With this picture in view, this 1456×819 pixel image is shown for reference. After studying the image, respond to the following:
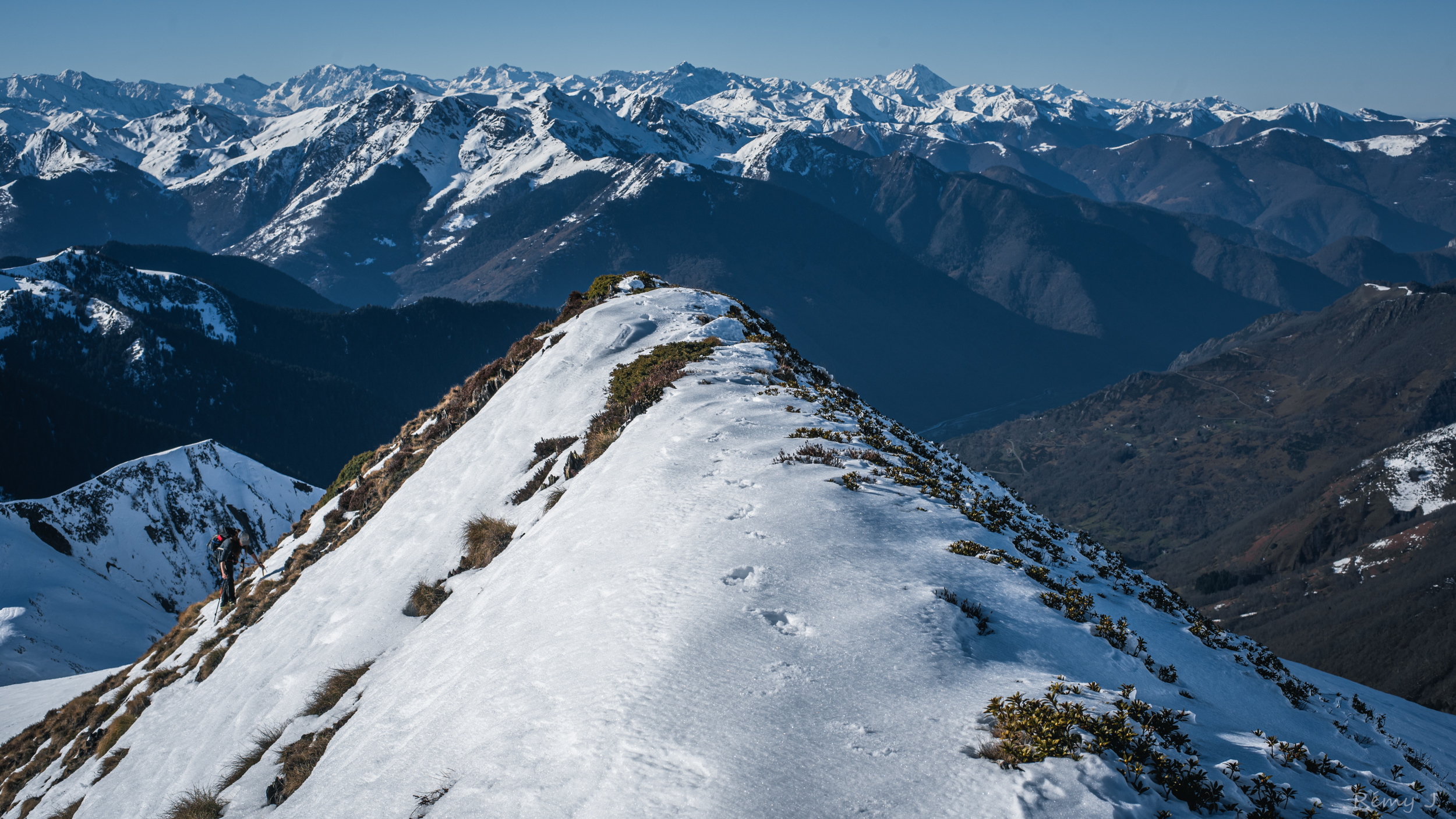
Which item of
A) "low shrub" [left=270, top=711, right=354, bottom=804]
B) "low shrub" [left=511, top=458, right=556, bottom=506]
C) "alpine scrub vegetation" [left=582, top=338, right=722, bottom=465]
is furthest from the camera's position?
"alpine scrub vegetation" [left=582, top=338, right=722, bottom=465]

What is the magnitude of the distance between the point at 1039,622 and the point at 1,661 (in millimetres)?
82742

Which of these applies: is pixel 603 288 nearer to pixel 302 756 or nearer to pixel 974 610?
pixel 302 756

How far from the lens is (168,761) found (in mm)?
15609

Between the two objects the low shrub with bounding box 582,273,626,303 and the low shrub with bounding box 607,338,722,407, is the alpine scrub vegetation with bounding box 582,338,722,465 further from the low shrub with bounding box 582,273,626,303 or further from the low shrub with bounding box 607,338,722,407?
the low shrub with bounding box 582,273,626,303

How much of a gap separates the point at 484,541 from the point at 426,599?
1754 mm

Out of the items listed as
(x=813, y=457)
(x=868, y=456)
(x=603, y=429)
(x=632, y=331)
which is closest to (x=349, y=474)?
(x=632, y=331)

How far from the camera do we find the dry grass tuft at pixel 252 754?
1334cm

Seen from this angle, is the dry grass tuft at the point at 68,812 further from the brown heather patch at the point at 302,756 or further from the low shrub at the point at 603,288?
the low shrub at the point at 603,288

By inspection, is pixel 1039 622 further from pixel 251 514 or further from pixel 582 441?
pixel 251 514

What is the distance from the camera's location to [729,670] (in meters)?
9.29

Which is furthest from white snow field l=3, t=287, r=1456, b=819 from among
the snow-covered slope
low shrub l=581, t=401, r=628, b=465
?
the snow-covered slope

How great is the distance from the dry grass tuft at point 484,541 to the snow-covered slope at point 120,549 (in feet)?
218

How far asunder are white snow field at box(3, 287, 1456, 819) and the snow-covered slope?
64.8 meters

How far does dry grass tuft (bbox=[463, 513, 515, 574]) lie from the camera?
1662 cm
